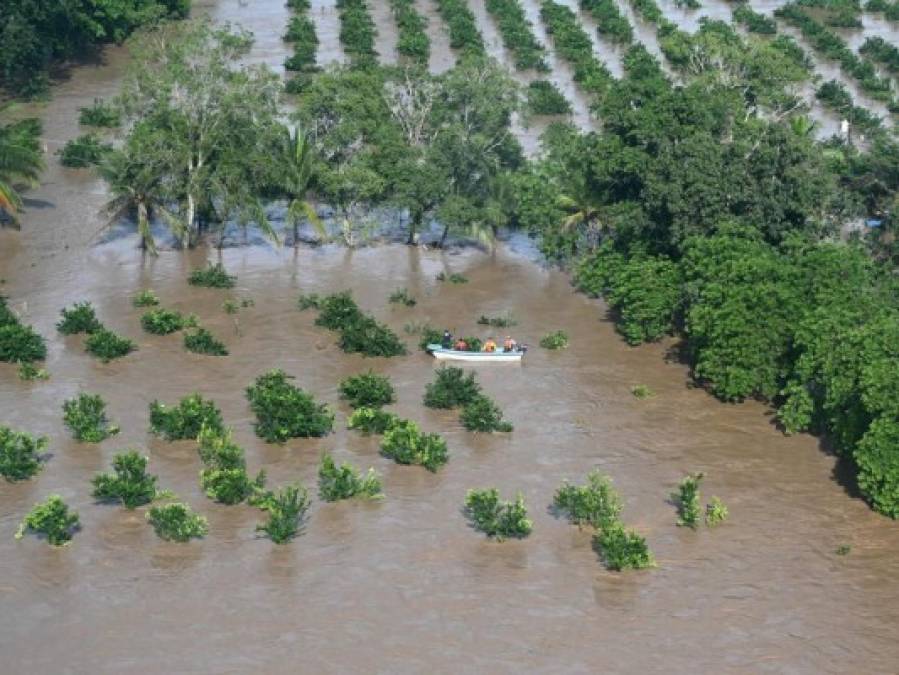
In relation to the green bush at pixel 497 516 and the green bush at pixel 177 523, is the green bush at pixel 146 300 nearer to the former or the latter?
the green bush at pixel 177 523

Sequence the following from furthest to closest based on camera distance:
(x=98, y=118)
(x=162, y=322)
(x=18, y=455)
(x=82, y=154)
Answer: (x=98, y=118) < (x=82, y=154) < (x=162, y=322) < (x=18, y=455)

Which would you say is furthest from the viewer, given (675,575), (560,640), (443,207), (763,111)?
(763,111)

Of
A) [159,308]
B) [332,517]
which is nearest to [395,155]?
[159,308]

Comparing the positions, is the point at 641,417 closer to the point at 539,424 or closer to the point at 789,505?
the point at 539,424

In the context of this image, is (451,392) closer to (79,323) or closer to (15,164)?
(79,323)

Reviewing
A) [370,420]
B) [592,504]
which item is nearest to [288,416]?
[370,420]

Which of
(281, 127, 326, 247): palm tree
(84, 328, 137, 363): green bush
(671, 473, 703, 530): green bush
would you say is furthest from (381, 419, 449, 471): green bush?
(281, 127, 326, 247): palm tree
